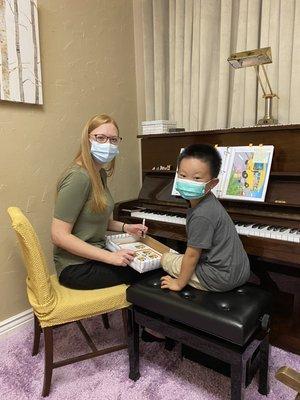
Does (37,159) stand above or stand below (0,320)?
above

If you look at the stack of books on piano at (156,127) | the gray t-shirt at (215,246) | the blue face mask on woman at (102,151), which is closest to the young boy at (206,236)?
the gray t-shirt at (215,246)

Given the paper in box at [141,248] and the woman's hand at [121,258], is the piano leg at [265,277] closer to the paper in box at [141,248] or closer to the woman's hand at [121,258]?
the paper in box at [141,248]

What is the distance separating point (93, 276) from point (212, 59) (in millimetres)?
1709

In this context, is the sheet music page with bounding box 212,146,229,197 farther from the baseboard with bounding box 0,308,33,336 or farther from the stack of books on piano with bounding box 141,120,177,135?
the baseboard with bounding box 0,308,33,336

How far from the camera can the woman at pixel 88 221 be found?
4.65 feet

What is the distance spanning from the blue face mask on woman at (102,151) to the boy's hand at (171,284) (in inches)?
25.1

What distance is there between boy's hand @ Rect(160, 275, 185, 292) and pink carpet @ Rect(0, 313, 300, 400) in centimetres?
50

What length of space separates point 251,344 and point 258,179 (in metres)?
0.84

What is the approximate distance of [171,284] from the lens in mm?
1337

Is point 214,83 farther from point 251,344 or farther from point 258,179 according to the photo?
point 251,344

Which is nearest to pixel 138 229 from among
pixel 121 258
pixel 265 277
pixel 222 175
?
pixel 121 258

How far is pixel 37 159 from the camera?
198cm

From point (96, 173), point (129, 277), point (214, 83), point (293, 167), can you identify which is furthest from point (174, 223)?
point (214, 83)

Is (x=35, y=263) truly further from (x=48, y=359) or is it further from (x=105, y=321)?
(x=105, y=321)
